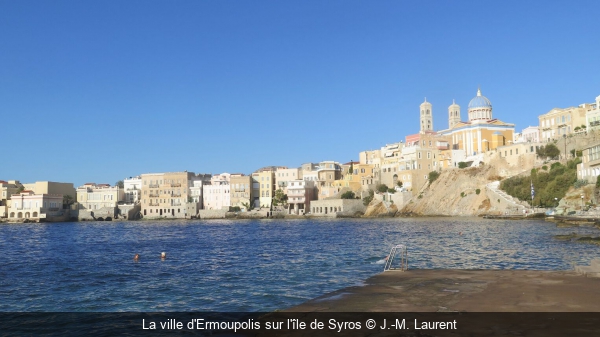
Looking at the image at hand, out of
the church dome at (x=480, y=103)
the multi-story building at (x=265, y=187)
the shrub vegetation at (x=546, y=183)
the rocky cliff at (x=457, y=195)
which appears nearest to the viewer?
the shrub vegetation at (x=546, y=183)

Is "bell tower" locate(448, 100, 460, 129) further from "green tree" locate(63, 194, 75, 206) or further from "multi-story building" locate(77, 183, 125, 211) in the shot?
"green tree" locate(63, 194, 75, 206)

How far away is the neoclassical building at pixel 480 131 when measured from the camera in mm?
104750

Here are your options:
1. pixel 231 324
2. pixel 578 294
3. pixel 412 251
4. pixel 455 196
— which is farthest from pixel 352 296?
pixel 455 196

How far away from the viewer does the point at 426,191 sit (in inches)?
3878

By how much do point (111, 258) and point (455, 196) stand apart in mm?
70021

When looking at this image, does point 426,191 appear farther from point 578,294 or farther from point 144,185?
point 578,294

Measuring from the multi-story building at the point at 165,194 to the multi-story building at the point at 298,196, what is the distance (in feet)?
85.5

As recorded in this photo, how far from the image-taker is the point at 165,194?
12444 cm

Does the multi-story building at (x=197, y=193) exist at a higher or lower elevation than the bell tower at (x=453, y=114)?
lower

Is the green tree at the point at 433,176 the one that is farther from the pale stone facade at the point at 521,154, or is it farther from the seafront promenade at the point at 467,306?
the seafront promenade at the point at 467,306

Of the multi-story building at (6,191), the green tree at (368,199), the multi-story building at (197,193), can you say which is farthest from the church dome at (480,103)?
the multi-story building at (6,191)

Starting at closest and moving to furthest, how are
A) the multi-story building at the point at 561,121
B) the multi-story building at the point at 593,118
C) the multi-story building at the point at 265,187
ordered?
the multi-story building at the point at 593,118
the multi-story building at the point at 561,121
the multi-story building at the point at 265,187

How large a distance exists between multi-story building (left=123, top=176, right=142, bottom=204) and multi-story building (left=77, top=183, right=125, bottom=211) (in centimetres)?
130

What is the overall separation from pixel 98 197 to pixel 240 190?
37392mm
